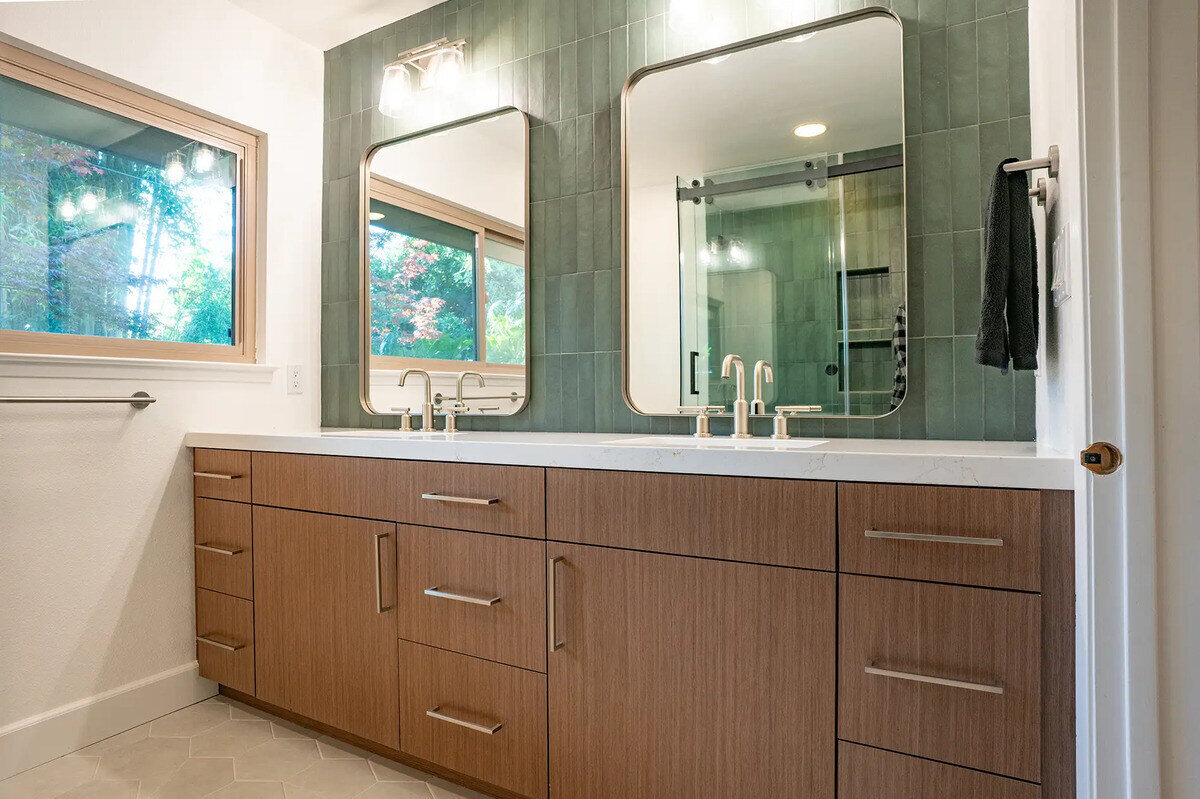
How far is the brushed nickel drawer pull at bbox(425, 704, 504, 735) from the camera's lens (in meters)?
1.59

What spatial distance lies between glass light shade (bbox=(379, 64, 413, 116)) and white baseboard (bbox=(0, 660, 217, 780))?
199 cm

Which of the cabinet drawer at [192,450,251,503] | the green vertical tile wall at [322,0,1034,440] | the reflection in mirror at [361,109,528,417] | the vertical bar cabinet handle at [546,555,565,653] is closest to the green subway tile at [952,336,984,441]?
the green vertical tile wall at [322,0,1034,440]

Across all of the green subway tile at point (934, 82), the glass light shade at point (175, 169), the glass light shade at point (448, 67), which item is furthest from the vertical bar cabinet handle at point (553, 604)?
the glass light shade at point (175, 169)

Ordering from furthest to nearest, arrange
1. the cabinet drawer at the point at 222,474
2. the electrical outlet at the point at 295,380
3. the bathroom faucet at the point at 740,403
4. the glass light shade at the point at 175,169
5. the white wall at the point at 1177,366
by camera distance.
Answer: the electrical outlet at the point at 295,380 → the glass light shade at the point at 175,169 → the cabinet drawer at the point at 222,474 → the bathroom faucet at the point at 740,403 → the white wall at the point at 1177,366

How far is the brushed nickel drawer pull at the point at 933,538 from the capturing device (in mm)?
1097

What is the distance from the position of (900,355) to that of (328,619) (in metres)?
1.63

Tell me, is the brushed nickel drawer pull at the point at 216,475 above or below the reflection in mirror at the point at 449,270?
below

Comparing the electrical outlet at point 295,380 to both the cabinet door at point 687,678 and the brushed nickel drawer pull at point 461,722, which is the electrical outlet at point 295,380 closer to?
the brushed nickel drawer pull at point 461,722

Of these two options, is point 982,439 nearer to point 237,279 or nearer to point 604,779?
point 604,779

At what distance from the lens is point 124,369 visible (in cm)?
208

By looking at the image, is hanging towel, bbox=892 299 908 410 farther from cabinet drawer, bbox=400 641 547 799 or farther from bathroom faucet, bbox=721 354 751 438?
cabinet drawer, bbox=400 641 547 799

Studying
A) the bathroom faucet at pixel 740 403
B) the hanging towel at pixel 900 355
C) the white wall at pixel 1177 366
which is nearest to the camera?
the white wall at pixel 1177 366

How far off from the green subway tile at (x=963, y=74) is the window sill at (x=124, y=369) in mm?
2257

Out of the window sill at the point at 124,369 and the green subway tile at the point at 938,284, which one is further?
the window sill at the point at 124,369
